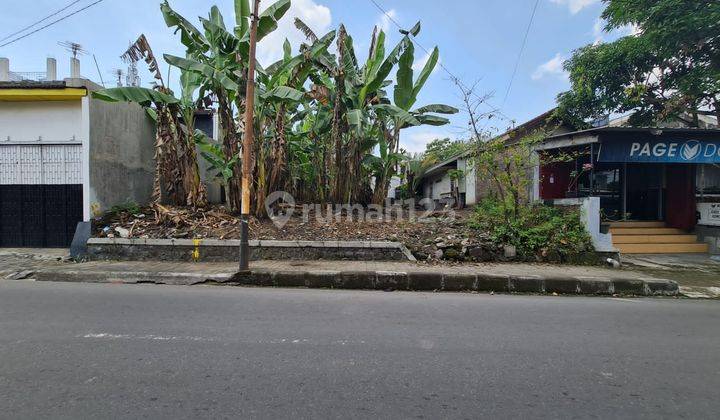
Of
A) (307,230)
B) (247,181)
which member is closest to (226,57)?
(247,181)

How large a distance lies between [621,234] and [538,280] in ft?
19.1

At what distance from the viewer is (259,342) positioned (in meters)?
4.22

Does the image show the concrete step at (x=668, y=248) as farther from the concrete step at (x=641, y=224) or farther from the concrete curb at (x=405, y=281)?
the concrete curb at (x=405, y=281)

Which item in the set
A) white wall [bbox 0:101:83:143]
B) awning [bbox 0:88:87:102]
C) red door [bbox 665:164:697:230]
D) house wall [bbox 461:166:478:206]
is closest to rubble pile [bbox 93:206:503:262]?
white wall [bbox 0:101:83:143]

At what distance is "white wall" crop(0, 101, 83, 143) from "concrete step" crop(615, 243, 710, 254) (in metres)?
15.3

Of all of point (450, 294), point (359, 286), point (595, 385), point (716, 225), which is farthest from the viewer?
point (716, 225)

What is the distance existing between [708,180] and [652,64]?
6.75 meters

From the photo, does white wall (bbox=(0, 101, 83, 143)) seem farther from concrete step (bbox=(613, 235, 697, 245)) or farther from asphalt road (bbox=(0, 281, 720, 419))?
concrete step (bbox=(613, 235, 697, 245))

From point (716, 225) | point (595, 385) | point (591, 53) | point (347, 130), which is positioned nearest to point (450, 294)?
point (595, 385)

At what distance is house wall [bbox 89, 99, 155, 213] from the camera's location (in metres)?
10.2

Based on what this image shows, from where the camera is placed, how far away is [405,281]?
7609 millimetres

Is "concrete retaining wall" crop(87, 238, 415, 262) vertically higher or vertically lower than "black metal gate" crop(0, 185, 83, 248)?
lower

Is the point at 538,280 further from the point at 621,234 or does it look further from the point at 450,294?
the point at 621,234

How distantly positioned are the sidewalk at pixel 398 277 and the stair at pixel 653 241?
126 inches
